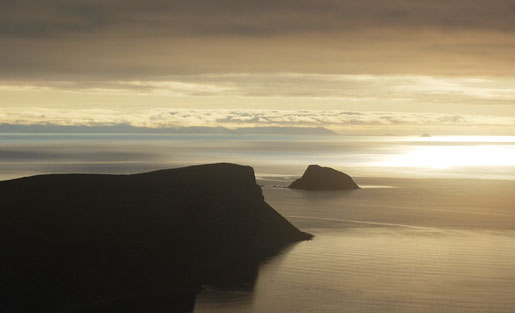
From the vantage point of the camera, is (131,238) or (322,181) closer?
(131,238)

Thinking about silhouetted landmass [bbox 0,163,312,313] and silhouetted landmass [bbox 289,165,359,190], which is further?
silhouetted landmass [bbox 289,165,359,190]

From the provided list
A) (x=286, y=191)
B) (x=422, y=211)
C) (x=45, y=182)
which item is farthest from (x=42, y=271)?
(x=286, y=191)

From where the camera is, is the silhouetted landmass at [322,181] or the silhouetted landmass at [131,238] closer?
the silhouetted landmass at [131,238]

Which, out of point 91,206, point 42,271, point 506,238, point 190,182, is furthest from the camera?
point 506,238

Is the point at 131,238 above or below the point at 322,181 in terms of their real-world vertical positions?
below

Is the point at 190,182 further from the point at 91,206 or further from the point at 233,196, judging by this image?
the point at 91,206
